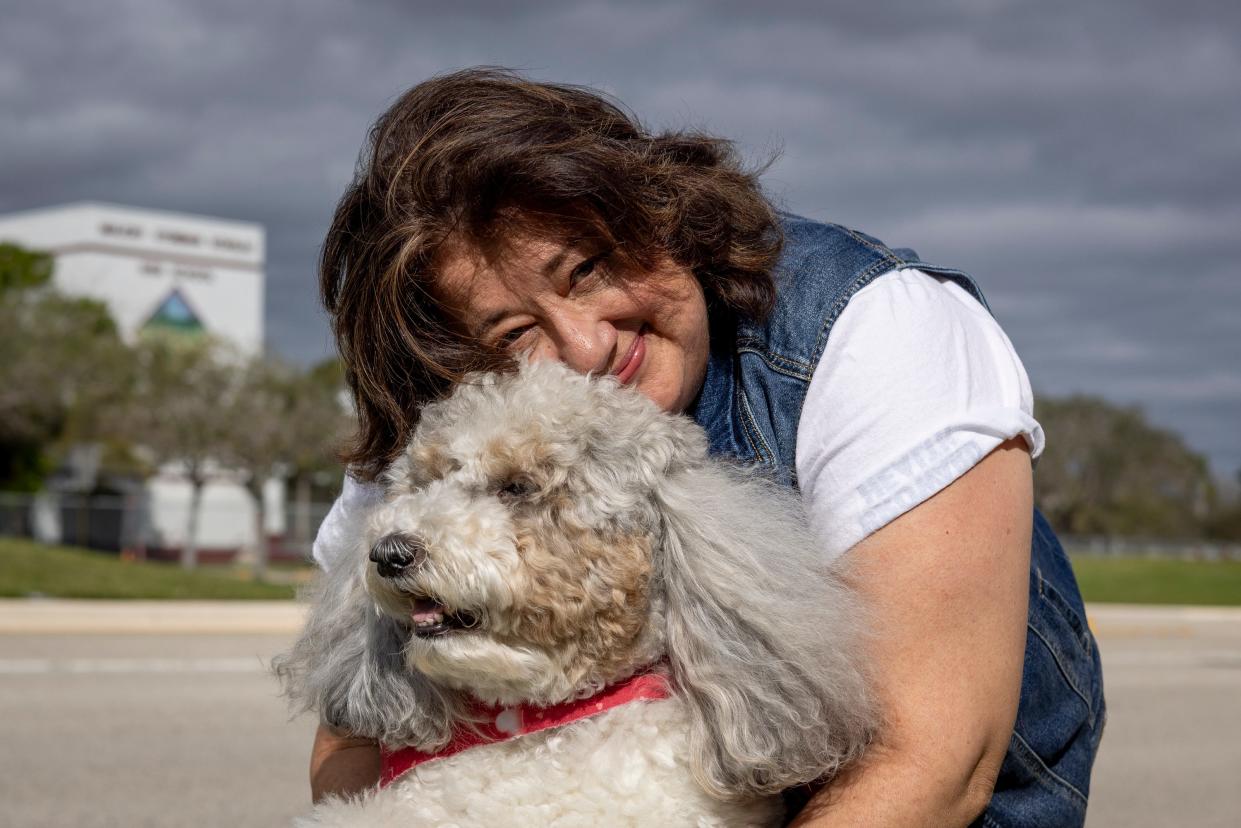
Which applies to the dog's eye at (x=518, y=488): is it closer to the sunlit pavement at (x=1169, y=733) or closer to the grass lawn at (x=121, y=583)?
the sunlit pavement at (x=1169, y=733)

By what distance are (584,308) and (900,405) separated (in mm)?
711

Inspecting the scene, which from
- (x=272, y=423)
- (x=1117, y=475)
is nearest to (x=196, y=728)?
(x=272, y=423)

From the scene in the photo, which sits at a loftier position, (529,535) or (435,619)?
(529,535)

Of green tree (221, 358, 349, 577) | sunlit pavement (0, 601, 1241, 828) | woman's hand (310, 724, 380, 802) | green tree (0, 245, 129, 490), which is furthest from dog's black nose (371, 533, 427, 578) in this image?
green tree (0, 245, 129, 490)

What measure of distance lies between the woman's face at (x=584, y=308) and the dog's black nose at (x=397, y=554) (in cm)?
50

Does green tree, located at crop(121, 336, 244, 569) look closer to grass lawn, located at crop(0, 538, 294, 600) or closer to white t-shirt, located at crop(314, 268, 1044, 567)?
grass lawn, located at crop(0, 538, 294, 600)

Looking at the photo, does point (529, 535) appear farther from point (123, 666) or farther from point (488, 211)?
point (123, 666)

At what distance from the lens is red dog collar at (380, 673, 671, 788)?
2.43 meters

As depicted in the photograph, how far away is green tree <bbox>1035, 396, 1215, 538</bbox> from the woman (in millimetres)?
45711

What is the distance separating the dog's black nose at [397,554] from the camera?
7.54 ft

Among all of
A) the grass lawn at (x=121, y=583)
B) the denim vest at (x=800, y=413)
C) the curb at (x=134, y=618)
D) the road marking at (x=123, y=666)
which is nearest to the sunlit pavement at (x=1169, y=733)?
the grass lawn at (x=121, y=583)

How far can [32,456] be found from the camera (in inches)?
1564

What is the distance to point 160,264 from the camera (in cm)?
5566

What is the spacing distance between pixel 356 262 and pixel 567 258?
483 mm
